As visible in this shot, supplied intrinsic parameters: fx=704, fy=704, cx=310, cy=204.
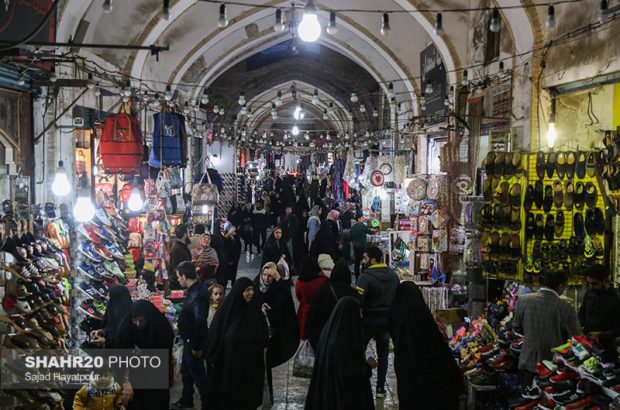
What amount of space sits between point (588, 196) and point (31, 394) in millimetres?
4659

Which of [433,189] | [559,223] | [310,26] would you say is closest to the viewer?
[310,26]

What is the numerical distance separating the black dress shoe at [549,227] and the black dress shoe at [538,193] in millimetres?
138

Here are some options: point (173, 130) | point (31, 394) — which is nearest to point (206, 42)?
point (173, 130)

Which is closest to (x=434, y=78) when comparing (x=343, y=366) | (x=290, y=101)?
(x=343, y=366)

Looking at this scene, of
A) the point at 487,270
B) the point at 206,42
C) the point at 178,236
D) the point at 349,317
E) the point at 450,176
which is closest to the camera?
the point at 349,317

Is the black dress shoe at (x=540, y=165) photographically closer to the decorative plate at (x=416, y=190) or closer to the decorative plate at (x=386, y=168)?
the decorative plate at (x=416, y=190)

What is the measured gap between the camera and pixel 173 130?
31.0 ft

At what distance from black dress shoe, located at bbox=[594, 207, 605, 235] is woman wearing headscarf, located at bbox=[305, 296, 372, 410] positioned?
2.80 m

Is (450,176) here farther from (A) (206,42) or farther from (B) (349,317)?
(A) (206,42)

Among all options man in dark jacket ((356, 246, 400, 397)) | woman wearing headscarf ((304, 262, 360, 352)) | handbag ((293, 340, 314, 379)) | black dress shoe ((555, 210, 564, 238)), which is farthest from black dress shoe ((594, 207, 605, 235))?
handbag ((293, 340, 314, 379))

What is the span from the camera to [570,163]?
243 inches

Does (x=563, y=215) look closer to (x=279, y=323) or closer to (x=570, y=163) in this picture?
(x=570, y=163)

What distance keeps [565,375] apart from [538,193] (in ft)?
8.20

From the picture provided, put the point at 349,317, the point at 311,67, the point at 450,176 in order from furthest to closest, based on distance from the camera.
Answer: the point at 311,67, the point at 450,176, the point at 349,317
